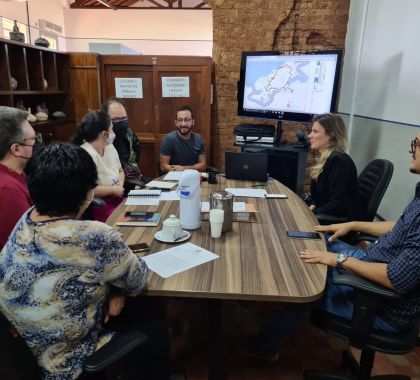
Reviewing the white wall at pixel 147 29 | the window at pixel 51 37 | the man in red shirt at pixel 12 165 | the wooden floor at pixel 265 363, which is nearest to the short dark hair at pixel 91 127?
the man in red shirt at pixel 12 165

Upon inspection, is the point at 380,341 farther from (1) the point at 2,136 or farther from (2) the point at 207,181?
(1) the point at 2,136

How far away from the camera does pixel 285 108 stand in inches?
132

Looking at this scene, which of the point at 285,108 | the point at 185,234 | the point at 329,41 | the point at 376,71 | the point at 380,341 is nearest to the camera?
the point at 380,341

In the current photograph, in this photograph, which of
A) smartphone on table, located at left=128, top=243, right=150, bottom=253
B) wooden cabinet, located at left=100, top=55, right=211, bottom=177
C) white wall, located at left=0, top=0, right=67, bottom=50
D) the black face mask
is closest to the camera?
smartphone on table, located at left=128, top=243, right=150, bottom=253

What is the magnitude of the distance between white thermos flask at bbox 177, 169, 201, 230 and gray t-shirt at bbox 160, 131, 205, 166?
1.75 metres

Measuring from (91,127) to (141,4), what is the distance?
29.1 feet

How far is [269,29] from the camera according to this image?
3.84 meters

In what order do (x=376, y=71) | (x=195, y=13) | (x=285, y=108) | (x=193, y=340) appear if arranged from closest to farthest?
(x=193, y=340) → (x=376, y=71) → (x=285, y=108) → (x=195, y=13)

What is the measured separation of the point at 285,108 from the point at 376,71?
829 millimetres

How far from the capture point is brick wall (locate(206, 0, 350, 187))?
12.3 feet

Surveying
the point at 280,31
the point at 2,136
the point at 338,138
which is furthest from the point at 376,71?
the point at 2,136

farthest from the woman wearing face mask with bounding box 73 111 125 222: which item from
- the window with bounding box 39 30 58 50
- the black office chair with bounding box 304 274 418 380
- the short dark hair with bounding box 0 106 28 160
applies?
the window with bounding box 39 30 58 50

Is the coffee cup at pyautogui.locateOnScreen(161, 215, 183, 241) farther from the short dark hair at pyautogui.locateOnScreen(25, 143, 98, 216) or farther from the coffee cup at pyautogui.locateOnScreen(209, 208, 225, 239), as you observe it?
the short dark hair at pyautogui.locateOnScreen(25, 143, 98, 216)

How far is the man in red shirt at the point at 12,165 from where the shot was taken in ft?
4.72
